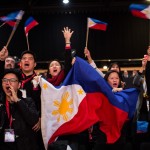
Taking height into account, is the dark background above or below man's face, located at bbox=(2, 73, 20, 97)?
above

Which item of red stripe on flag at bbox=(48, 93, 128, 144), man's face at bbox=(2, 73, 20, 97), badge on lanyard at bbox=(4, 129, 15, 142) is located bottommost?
badge on lanyard at bbox=(4, 129, 15, 142)

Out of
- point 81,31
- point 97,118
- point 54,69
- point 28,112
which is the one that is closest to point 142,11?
point 54,69

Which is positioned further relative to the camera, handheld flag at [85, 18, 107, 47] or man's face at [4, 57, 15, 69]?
handheld flag at [85, 18, 107, 47]

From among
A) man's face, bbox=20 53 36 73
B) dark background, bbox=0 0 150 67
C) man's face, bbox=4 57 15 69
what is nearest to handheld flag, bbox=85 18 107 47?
man's face, bbox=4 57 15 69

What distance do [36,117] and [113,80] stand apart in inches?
50.9

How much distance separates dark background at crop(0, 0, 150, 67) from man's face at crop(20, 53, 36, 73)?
718cm

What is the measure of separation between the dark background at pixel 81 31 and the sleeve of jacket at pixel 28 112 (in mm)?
8097

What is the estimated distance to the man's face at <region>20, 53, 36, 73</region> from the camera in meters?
4.54

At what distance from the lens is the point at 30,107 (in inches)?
149

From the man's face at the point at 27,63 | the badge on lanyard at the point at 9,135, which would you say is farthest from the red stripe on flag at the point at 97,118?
the man's face at the point at 27,63

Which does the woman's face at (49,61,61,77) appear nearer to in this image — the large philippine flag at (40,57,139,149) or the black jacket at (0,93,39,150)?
the large philippine flag at (40,57,139,149)

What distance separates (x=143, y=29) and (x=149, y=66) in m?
8.39

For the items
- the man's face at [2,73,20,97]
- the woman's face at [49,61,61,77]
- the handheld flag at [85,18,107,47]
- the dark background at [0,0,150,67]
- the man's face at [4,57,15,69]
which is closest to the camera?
the man's face at [2,73,20,97]

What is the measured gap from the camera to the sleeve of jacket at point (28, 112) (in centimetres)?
365
